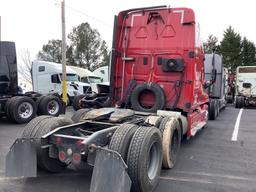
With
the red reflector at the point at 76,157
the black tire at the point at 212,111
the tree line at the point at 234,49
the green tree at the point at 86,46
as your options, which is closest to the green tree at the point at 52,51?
the green tree at the point at 86,46

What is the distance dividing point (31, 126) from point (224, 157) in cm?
413

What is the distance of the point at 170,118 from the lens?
5926 mm

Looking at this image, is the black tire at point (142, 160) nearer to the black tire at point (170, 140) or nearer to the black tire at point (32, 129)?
the black tire at point (170, 140)

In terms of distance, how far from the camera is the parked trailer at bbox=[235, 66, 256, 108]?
67.1 feet

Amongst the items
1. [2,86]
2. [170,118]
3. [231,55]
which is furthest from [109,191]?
[231,55]

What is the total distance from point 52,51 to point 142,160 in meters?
53.9

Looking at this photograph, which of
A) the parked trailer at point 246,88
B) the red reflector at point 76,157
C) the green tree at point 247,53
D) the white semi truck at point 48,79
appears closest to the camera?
the red reflector at point 76,157

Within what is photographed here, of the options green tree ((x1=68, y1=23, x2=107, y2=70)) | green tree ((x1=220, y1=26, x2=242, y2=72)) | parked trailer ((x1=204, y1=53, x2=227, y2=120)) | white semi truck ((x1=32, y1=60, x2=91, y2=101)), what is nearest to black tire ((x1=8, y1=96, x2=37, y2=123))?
parked trailer ((x1=204, y1=53, x2=227, y2=120))

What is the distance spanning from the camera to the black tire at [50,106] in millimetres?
12508

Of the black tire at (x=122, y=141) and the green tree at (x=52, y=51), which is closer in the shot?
the black tire at (x=122, y=141)

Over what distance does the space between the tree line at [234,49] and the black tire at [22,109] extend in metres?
41.1

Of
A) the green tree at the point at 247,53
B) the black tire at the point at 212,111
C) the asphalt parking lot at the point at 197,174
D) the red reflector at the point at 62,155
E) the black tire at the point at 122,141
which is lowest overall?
the asphalt parking lot at the point at 197,174

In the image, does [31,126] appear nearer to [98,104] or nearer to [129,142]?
[129,142]

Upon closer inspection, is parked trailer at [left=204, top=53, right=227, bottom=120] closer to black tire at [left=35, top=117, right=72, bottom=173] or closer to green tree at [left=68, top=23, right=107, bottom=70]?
black tire at [left=35, top=117, right=72, bottom=173]
